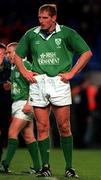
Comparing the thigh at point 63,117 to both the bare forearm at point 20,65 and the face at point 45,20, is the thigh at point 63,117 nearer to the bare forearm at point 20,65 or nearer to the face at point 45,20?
the bare forearm at point 20,65

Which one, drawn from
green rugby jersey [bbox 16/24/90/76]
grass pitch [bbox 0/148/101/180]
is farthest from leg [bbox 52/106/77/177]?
green rugby jersey [bbox 16/24/90/76]

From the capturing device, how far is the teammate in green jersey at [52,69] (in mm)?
9102

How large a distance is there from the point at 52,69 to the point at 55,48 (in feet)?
0.88

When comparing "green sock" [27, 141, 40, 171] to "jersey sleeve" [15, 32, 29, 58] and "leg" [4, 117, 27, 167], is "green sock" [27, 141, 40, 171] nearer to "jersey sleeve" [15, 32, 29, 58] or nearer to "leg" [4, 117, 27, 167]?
"leg" [4, 117, 27, 167]

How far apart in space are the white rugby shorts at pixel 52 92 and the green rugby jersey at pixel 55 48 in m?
0.09

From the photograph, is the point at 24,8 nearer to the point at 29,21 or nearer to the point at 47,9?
the point at 29,21

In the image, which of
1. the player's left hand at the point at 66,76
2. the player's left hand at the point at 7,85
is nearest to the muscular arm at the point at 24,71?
Answer: the player's left hand at the point at 66,76

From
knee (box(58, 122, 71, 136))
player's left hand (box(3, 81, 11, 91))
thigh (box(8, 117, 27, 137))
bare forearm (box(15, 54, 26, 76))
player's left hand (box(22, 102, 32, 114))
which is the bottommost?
thigh (box(8, 117, 27, 137))

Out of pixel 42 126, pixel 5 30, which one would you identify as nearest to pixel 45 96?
pixel 42 126

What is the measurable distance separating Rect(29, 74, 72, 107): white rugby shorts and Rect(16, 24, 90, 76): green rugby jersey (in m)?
0.09

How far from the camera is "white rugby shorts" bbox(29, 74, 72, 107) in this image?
9125 mm

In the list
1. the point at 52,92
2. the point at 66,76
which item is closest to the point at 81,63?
the point at 66,76

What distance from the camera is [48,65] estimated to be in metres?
9.12

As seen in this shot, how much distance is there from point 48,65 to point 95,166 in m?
3.20
